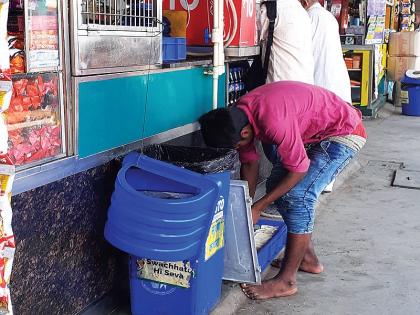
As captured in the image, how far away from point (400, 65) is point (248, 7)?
865 centimetres

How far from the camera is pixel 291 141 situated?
9.90 feet

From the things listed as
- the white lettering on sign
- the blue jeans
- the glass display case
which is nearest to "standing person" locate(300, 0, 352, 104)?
the white lettering on sign

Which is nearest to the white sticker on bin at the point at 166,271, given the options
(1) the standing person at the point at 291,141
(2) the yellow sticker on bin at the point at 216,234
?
(2) the yellow sticker on bin at the point at 216,234

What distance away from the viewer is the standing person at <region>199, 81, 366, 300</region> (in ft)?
9.97

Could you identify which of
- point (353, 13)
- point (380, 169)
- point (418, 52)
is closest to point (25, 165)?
point (380, 169)

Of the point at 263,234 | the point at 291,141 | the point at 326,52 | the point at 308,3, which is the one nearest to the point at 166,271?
the point at 291,141

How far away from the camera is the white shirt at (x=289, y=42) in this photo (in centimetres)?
416

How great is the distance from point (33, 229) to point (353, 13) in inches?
367

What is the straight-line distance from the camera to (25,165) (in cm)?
245

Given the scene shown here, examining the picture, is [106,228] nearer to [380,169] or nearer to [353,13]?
[380,169]

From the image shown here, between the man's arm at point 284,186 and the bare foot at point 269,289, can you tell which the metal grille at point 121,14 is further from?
the bare foot at point 269,289

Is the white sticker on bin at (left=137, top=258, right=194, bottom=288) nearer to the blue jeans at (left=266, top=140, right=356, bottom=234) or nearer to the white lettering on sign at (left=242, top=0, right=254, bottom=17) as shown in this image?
the blue jeans at (left=266, top=140, right=356, bottom=234)

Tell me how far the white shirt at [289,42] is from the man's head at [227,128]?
1230 millimetres

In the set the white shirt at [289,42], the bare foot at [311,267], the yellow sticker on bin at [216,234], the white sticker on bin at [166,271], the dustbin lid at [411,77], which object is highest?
the white shirt at [289,42]
